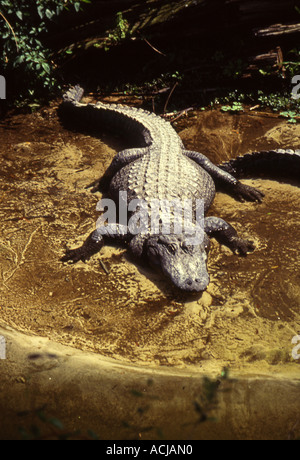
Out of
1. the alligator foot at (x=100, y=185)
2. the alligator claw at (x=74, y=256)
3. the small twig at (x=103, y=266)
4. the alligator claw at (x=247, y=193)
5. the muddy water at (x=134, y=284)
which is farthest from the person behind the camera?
the alligator foot at (x=100, y=185)

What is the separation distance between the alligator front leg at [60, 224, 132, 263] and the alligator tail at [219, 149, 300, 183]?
5.97 ft

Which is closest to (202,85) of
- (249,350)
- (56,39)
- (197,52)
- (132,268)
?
(197,52)

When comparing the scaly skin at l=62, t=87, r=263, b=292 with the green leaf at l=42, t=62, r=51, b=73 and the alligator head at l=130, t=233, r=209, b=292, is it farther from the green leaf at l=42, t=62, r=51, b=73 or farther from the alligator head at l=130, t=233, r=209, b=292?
the green leaf at l=42, t=62, r=51, b=73

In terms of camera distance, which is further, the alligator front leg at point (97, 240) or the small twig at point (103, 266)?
the alligator front leg at point (97, 240)

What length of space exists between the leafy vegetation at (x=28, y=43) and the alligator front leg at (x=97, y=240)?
3.56m

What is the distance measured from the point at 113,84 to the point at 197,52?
1.60 meters

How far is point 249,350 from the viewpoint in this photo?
3047 mm

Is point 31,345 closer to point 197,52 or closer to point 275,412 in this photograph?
point 275,412

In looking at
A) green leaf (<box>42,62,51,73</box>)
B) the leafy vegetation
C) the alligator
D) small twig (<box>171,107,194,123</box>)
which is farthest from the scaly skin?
the leafy vegetation

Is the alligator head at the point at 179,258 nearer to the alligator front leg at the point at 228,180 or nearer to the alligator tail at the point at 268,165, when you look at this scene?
Result: the alligator front leg at the point at 228,180

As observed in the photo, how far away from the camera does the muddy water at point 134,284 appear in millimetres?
3135

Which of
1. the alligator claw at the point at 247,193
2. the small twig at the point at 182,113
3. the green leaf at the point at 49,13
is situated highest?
the green leaf at the point at 49,13

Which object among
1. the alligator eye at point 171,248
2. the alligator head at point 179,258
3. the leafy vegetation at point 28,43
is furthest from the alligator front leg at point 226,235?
the leafy vegetation at point 28,43

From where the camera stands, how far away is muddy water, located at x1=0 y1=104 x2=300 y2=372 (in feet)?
10.3
